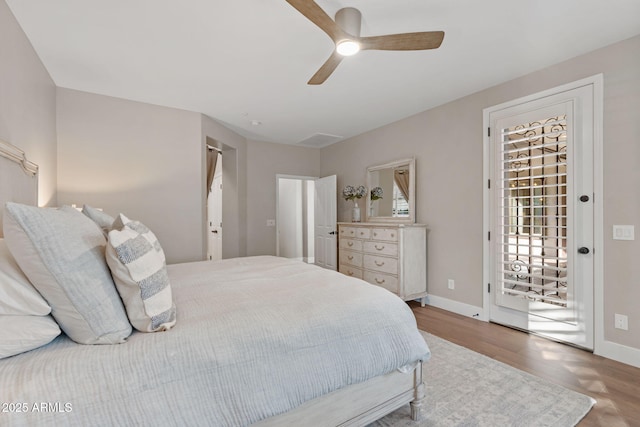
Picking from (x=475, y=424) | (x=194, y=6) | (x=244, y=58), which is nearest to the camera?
(x=475, y=424)

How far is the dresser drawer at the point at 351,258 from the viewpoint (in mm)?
4190

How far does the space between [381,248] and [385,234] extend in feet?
0.65

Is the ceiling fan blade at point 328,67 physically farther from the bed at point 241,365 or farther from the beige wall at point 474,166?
the beige wall at point 474,166

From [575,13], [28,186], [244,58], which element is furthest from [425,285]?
[28,186]

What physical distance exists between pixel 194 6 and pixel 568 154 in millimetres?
3237

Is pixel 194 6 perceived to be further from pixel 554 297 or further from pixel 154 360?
pixel 554 297

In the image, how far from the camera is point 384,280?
3.72 meters

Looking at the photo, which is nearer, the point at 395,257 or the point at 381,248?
the point at 395,257

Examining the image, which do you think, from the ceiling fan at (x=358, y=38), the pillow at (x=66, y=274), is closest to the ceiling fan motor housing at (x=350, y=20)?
the ceiling fan at (x=358, y=38)

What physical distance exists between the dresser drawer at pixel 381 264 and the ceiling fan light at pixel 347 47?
245 centimetres

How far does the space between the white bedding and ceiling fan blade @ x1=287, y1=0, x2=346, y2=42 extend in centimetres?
156

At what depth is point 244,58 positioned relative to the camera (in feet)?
8.37

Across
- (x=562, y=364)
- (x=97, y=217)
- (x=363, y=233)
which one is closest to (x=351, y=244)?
(x=363, y=233)

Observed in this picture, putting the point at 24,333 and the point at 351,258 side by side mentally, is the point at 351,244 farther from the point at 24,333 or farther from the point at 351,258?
the point at 24,333
